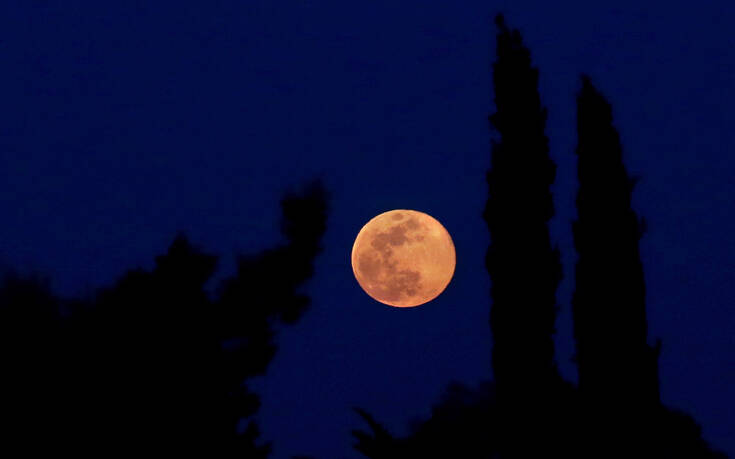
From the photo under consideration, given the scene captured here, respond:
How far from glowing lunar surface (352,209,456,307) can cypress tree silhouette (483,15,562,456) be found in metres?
2.73

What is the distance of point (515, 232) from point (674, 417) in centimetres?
637

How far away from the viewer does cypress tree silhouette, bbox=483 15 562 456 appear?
45.7 ft

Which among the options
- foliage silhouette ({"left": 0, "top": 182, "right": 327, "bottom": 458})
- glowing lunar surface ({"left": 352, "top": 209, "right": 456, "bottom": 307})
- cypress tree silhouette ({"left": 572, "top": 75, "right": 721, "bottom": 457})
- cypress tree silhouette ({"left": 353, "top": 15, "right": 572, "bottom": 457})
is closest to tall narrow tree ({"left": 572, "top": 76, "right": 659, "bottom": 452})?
cypress tree silhouette ({"left": 572, "top": 75, "right": 721, "bottom": 457})

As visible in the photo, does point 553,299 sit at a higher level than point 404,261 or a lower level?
lower

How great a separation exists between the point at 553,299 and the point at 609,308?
1050mm

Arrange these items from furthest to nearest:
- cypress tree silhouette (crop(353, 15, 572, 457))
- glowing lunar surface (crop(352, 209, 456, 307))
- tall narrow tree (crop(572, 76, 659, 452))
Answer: glowing lunar surface (crop(352, 209, 456, 307))
cypress tree silhouette (crop(353, 15, 572, 457))
tall narrow tree (crop(572, 76, 659, 452))

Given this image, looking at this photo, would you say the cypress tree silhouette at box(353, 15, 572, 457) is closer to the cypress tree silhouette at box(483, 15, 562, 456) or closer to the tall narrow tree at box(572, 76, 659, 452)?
the cypress tree silhouette at box(483, 15, 562, 456)

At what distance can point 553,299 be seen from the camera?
14.4 m

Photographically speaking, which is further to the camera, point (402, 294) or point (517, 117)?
point (402, 294)

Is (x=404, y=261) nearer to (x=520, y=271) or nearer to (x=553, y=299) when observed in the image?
(x=520, y=271)

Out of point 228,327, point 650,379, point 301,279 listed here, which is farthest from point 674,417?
point 228,327

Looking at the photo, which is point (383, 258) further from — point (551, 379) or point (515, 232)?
point (551, 379)

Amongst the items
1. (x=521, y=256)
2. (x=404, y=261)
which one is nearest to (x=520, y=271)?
(x=521, y=256)

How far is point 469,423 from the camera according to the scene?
18.9m
